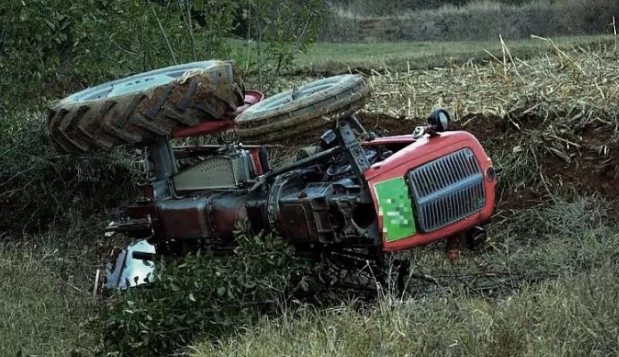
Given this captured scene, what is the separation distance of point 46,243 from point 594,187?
441 cm

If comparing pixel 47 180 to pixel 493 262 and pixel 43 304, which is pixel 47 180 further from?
pixel 493 262

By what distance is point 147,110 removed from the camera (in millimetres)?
6184

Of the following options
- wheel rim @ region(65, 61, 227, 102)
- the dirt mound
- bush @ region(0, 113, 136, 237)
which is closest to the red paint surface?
wheel rim @ region(65, 61, 227, 102)

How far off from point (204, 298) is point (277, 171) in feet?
3.16

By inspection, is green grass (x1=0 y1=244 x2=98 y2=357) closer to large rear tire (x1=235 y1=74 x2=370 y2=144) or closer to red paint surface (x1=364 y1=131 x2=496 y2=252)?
large rear tire (x1=235 y1=74 x2=370 y2=144)

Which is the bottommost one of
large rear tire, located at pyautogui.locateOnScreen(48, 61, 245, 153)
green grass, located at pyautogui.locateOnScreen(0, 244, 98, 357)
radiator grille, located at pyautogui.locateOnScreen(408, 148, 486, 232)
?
green grass, located at pyautogui.locateOnScreen(0, 244, 98, 357)

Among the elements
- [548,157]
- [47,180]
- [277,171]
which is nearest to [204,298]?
[277,171]

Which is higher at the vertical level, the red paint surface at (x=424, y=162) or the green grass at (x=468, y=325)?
the red paint surface at (x=424, y=162)

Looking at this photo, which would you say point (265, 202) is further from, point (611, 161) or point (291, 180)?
point (611, 161)

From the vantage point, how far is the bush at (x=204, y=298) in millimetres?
5234

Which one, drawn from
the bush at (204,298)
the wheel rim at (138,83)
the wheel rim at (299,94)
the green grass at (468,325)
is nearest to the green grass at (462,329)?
the green grass at (468,325)

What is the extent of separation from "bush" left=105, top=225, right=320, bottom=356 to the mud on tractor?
28 cm

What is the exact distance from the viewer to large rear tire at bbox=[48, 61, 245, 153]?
6.18 m

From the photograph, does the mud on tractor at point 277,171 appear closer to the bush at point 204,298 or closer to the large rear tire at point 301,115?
the large rear tire at point 301,115
